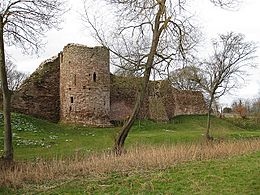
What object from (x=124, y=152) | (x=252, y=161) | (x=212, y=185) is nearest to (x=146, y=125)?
(x=124, y=152)

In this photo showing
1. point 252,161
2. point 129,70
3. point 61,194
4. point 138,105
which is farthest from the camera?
point 129,70

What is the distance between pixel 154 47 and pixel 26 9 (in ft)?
17.2

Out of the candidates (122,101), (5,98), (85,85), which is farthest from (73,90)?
(5,98)

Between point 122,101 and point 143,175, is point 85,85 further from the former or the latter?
point 143,175

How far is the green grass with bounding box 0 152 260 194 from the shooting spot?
8148 mm

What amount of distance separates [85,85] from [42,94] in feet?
A: 14.6

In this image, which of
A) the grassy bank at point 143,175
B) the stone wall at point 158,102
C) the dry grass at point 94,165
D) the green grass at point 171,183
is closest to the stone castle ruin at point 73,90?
the stone wall at point 158,102

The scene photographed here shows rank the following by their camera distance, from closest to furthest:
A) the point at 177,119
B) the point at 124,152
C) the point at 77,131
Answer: the point at 124,152 → the point at 77,131 → the point at 177,119

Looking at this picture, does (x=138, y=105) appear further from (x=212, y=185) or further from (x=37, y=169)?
(x=212, y=185)

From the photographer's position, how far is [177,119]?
38.3 metres

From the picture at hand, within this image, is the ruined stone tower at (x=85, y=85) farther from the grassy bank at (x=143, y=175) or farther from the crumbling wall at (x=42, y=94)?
the grassy bank at (x=143, y=175)

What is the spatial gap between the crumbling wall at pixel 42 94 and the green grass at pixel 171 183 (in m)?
21.8

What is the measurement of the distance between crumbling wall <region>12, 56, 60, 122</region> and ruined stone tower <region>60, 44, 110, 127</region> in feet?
7.41

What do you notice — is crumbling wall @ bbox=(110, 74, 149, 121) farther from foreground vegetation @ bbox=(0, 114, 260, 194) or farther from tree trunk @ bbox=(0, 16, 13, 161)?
tree trunk @ bbox=(0, 16, 13, 161)
